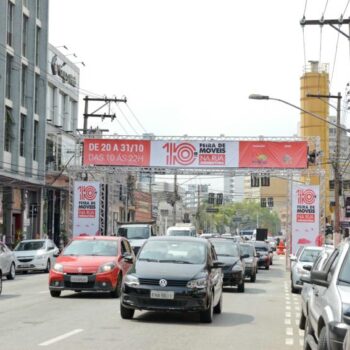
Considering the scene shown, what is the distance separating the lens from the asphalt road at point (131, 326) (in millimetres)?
10430

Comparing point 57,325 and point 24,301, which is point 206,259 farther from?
point 24,301

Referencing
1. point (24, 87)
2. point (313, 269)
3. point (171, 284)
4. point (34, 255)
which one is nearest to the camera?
point (313, 269)

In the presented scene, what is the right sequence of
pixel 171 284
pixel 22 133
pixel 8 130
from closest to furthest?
pixel 171 284 → pixel 8 130 → pixel 22 133

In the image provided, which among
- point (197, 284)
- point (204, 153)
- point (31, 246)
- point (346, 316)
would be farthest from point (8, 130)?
point (346, 316)

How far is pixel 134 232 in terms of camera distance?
119ft

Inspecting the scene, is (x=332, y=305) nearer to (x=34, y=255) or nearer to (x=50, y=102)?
(x=34, y=255)

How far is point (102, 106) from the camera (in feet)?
160

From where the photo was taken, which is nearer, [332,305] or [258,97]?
[332,305]

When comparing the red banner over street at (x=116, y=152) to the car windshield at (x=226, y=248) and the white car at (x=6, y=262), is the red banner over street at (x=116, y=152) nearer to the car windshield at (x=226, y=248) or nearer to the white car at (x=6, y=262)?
the white car at (x=6, y=262)

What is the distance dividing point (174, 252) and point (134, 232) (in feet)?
74.3

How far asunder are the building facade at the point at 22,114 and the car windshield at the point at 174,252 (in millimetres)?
26898

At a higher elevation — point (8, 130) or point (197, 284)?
point (8, 130)

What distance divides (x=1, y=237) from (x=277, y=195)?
273ft

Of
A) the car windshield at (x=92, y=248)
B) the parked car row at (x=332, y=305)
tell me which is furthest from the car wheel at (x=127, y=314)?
the car windshield at (x=92, y=248)
